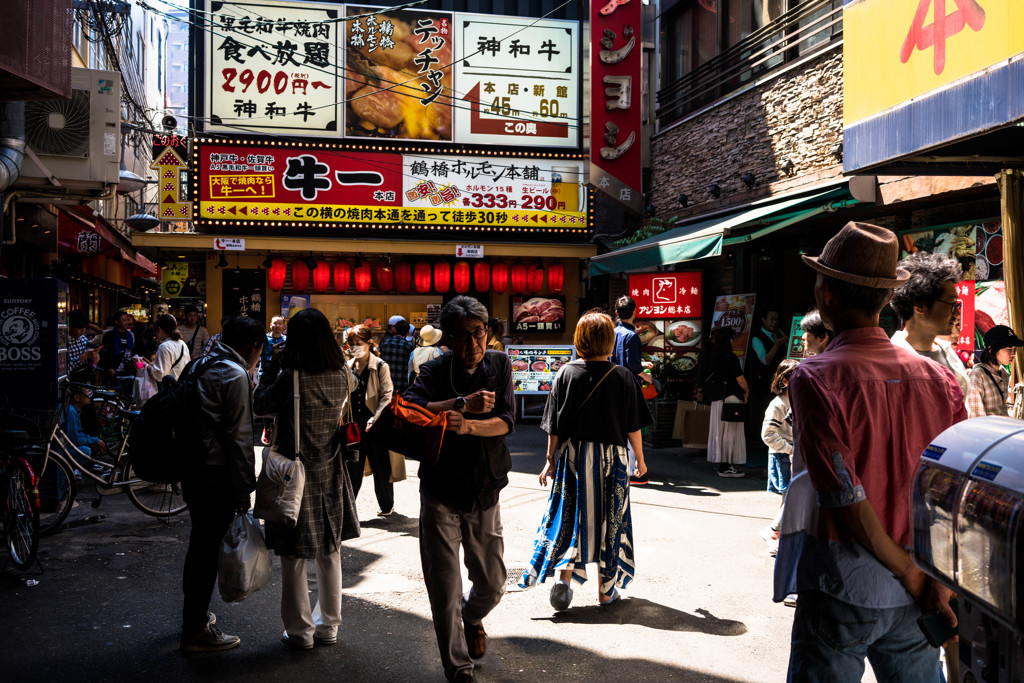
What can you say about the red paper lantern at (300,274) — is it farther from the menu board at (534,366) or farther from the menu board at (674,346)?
the menu board at (674,346)

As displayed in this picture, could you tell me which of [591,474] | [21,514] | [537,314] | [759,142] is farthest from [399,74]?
[591,474]

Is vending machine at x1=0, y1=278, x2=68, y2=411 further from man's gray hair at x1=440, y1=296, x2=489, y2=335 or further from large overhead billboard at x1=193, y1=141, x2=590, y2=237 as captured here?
large overhead billboard at x1=193, y1=141, x2=590, y2=237

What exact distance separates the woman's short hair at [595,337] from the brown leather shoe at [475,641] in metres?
1.98

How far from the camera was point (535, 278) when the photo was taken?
20.3 metres

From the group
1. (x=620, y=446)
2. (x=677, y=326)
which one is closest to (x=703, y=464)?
(x=677, y=326)

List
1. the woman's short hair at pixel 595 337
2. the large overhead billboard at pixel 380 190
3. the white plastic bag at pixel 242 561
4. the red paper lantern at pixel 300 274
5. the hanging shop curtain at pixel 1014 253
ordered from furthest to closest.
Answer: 1. the red paper lantern at pixel 300 274
2. the large overhead billboard at pixel 380 190
3. the hanging shop curtain at pixel 1014 253
4. the woman's short hair at pixel 595 337
5. the white plastic bag at pixel 242 561

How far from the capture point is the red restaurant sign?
13.2 metres

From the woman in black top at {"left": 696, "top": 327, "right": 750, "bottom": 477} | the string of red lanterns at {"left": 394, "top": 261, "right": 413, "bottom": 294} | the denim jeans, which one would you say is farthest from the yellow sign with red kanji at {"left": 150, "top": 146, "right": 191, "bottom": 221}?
the denim jeans

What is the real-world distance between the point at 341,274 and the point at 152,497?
11.7 metres

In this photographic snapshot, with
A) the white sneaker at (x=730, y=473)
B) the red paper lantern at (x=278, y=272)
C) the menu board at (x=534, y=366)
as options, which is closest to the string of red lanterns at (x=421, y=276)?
the red paper lantern at (x=278, y=272)

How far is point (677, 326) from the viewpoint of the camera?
1336cm

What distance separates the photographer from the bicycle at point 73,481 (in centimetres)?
738

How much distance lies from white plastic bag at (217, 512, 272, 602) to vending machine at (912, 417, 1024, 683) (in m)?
3.39

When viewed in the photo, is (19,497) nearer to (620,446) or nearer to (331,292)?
(620,446)
